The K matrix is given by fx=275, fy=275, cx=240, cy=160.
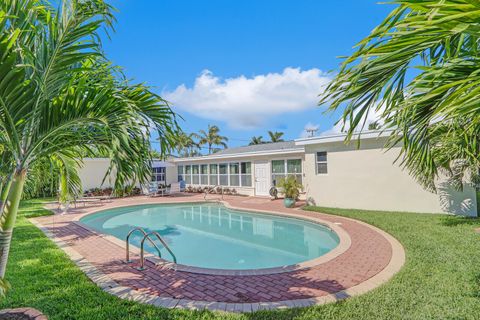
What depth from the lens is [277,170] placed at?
1978 cm

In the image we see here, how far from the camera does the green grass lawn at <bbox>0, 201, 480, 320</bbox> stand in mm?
4102

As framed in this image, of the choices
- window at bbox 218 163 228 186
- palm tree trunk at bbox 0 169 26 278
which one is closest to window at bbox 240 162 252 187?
window at bbox 218 163 228 186

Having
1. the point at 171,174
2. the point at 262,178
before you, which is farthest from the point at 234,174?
the point at 171,174

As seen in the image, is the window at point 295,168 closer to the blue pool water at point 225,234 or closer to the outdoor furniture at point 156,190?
the blue pool water at point 225,234

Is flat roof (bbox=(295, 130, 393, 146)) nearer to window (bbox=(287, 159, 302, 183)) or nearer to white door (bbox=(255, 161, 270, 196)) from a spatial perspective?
window (bbox=(287, 159, 302, 183))

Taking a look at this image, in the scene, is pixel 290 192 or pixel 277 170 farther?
pixel 277 170

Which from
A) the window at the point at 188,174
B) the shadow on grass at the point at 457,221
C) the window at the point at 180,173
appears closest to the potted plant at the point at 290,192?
the shadow on grass at the point at 457,221

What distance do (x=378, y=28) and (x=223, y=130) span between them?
50.8 meters

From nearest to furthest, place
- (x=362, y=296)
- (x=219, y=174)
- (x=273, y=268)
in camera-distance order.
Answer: (x=362, y=296) → (x=273, y=268) → (x=219, y=174)

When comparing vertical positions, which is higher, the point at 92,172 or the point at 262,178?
the point at 92,172

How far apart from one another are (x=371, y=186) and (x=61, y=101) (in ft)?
44.4

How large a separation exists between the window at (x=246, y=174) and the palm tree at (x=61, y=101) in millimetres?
18390

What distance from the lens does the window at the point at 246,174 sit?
72.3 ft

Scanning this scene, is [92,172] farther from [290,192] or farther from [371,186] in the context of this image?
[371,186]
